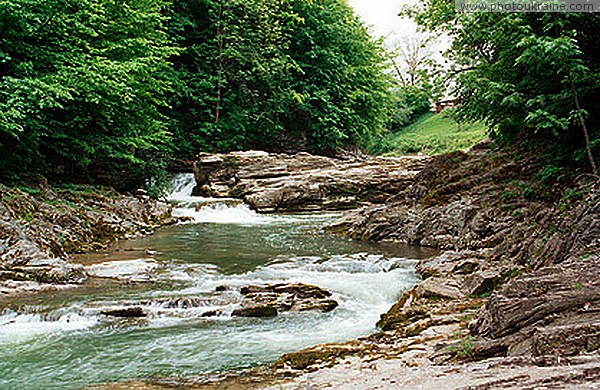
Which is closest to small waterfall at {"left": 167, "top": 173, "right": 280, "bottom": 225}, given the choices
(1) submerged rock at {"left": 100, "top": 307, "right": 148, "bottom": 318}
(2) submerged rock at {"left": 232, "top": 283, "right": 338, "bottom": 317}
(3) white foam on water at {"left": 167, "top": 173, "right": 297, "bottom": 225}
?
(3) white foam on water at {"left": 167, "top": 173, "right": 297, "bottom": 225}

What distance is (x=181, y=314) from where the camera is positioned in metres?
7.14

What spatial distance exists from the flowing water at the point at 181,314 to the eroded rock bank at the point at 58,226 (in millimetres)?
633

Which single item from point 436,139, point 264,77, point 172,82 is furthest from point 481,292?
point 436,139

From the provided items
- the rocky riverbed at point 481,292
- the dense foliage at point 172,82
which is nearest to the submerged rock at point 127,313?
the rocky riverbed at point 481,292

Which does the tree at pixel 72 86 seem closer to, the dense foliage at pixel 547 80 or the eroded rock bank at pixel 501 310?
the eroded rock bank at pixel 501 310

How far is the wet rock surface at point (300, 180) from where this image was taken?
67.4ft

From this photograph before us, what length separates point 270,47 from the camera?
2927 centimetres

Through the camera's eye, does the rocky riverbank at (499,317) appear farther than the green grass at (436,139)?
No

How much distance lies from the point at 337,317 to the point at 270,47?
965 inches

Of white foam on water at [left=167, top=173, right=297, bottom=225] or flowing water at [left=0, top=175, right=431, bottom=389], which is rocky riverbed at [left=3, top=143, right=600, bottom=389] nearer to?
flowing water at [left=0, top=175, right=431, bottom=389]

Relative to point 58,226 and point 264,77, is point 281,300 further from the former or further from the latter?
point 264,77

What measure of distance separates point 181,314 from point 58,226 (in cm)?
592

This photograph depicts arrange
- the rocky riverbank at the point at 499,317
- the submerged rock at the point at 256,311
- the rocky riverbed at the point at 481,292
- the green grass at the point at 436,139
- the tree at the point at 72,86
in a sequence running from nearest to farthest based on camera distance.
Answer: the rocky riverbank at the point at 499,317
the rocky riverbed at the point at 481,292
the submerged rock at the point at 256,311
the tree at the point at 72,86
the green grass at the point at 436,139

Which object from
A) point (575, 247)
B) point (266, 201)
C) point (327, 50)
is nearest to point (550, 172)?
point (575, 247)
